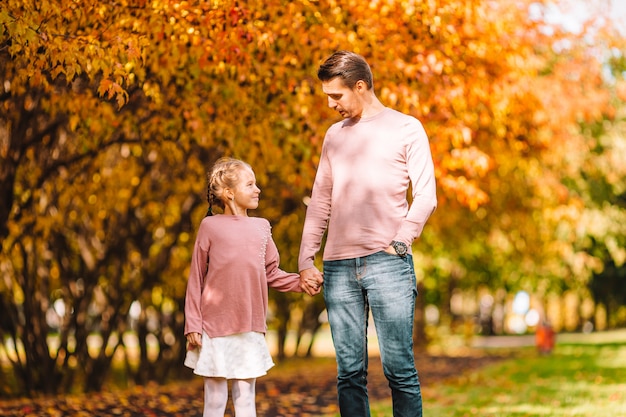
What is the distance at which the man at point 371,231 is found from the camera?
14.9ft

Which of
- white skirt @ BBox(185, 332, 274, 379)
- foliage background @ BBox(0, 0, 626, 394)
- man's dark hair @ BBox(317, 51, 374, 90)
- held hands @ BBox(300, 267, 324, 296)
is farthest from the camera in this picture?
foliage background @ BBox(0, 0, 626, 394)

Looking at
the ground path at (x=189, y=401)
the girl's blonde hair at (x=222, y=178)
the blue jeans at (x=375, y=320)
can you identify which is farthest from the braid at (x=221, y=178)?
the ground path at (x=189, y=401)

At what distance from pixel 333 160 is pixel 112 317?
975cm

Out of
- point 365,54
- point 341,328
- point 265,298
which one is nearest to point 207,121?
point 365,54

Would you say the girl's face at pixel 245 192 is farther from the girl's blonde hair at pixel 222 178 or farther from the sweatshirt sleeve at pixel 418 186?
the sweatshirt sleeve at pixel 418 186

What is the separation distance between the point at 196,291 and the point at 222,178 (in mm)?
612

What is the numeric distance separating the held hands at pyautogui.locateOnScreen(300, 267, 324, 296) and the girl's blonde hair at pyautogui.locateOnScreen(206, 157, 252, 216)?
64 cm

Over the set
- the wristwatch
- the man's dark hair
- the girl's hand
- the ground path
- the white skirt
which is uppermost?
Answer: the man's dark hair

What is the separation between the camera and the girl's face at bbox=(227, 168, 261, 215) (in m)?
5.12

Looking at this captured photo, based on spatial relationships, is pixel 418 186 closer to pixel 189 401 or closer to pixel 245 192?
pixel 245 192

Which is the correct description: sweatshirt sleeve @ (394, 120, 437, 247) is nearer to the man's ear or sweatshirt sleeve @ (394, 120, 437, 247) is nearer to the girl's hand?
the man's ear

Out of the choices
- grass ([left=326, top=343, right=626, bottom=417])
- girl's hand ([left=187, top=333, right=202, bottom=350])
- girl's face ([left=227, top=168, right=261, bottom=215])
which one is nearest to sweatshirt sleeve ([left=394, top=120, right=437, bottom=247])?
girl's face ([left=227, top=168, right=261, bottom=215])

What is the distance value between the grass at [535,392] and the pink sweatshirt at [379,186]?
4.29m

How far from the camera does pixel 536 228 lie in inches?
808
